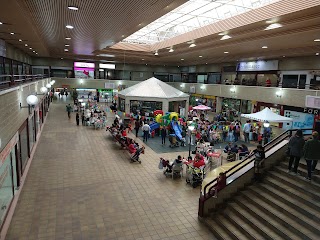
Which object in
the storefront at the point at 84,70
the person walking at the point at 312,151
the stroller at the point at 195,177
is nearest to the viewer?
the person walking at the point at 312,151

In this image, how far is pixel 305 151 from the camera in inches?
285

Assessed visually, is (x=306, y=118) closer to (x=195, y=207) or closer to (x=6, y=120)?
(x=195, y=207)

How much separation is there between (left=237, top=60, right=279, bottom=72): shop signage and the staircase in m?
18.4

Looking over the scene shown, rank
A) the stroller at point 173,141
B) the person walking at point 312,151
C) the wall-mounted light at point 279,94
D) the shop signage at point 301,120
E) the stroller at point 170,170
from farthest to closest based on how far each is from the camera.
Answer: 1. the wall-mounted light at point 279,94
2. the shop signage at point 301,120
3. the stroller at point 173,141
4. the stroller at point 170,170
5. the person walking at point 312,151

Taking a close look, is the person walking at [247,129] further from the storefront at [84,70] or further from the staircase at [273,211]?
the storefront at [84,70]

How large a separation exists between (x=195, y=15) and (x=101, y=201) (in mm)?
14143

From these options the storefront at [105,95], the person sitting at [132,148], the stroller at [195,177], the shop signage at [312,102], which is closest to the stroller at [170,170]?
the stroller at [195,177]

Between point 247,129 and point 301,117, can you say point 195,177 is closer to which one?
point 247,129

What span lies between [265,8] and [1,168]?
495 inches

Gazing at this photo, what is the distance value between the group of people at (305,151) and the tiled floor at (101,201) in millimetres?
3418

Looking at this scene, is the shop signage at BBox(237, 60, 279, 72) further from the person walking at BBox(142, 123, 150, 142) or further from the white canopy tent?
the person walking at BBox(142, 123, 150, 142)

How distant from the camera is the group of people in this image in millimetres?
7098

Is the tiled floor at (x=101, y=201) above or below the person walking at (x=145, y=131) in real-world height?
below

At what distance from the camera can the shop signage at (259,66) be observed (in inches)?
940
